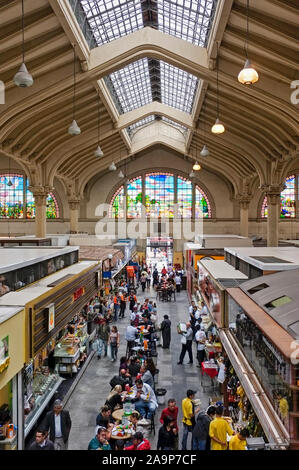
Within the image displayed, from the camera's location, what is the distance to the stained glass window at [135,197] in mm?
26531

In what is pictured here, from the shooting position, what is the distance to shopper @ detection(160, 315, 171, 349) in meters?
10.7

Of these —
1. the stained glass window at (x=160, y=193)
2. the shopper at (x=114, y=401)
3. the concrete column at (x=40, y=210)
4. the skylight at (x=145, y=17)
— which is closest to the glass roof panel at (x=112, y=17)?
the skylight at (x=145, y=17)

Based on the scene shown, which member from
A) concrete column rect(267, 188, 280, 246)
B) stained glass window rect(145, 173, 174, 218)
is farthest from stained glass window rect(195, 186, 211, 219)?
concrete column rect(267, 188, 280, 246)

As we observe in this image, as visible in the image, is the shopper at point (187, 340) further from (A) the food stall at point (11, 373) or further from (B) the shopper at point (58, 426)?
(A) the food stall at point (11, 373)

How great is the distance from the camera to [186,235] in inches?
1040

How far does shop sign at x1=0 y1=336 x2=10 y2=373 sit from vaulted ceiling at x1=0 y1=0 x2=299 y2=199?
659 cm

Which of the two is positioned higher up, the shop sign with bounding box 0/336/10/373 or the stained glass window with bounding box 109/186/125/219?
the stained glass window with bounding box 109/186/125/219

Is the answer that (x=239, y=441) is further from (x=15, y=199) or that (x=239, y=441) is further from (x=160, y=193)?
(x=15, y=199)

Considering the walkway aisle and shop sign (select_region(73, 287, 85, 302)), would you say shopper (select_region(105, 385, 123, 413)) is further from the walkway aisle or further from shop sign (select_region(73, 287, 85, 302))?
shop sign (select_region(73, 287, 85, 302))

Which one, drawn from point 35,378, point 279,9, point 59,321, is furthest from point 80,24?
point 35,378

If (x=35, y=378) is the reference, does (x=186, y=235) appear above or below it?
above

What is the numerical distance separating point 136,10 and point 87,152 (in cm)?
980

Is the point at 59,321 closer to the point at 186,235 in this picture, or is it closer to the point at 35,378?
the point at 35,378

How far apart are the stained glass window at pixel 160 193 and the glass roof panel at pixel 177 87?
7.27 meters
